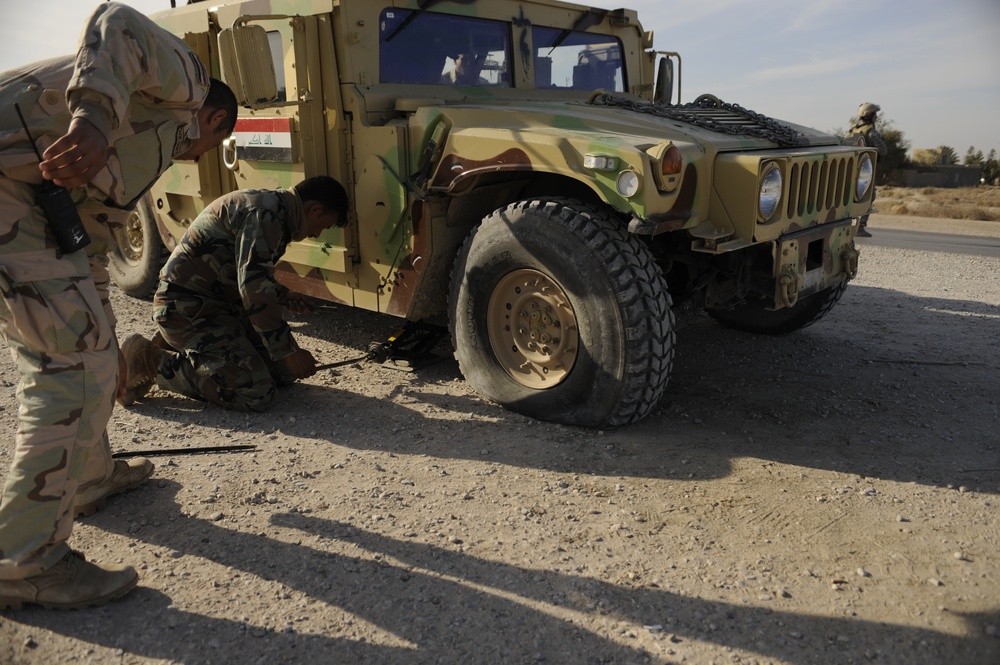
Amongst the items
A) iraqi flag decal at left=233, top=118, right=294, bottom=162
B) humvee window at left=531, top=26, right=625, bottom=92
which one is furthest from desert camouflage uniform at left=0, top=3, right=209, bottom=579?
humvee window at left=531, top=26, right=625, bottom=92

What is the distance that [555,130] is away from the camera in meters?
3.42

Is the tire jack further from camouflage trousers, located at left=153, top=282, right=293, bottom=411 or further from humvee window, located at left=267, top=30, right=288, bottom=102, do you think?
humvee window, located at left=267, top=30, right=288, bottom=102

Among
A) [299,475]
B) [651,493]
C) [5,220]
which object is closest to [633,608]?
[651,493]

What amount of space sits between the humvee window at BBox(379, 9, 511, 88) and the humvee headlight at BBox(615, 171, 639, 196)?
1556 millimetres

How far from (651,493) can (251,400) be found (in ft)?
6.13

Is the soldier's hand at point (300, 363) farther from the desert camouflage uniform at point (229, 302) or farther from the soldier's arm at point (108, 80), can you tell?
the soldier's arm at point (108, 80)

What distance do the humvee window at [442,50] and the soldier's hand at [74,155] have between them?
220 centimetres

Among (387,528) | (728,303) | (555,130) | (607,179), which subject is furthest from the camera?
(728,303)

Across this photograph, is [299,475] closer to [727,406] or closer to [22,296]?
[22,296]

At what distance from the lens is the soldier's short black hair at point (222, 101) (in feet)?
8.82

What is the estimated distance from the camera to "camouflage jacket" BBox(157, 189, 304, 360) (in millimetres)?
3539

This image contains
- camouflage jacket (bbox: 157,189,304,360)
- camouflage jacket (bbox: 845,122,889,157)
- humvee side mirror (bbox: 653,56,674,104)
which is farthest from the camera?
camouflage jacket (bbox: 845,122,889,157)

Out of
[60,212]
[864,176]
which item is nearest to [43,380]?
[60,212]

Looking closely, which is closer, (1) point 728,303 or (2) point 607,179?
(2) point 607,179
